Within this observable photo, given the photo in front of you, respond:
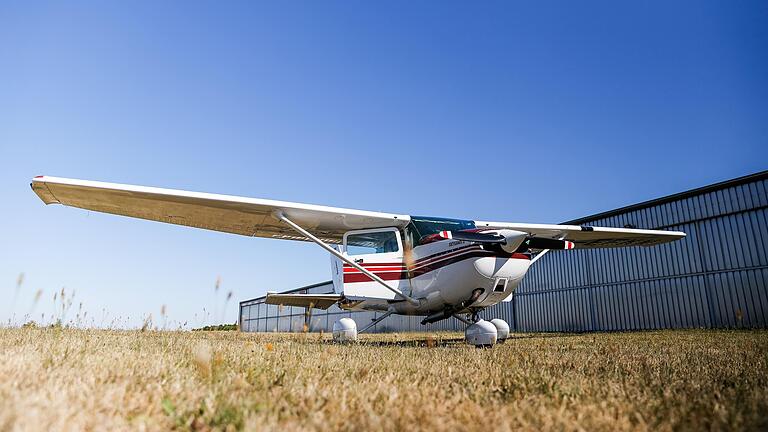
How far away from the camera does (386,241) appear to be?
8.98 metres

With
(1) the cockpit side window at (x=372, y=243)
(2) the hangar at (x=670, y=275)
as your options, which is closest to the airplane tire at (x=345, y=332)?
(1) the cockpit side window at (x=372, y=243)

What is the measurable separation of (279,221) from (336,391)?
22.8 feet

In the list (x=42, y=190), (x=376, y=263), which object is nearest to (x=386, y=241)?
(x=376, y=263)

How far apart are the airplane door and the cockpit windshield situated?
39 cm

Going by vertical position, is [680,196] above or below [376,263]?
above

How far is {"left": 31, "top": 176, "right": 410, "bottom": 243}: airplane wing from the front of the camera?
6.74 meters

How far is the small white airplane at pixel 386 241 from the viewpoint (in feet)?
23.0

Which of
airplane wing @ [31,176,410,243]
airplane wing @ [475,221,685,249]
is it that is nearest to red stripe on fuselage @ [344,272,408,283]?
airplane wing @ [31,176,410,243]

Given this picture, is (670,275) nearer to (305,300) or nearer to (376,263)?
(376,263)

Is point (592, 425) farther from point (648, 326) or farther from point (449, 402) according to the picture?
point (648, 326)

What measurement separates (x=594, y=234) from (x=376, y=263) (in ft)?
20.1

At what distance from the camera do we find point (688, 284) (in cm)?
1675

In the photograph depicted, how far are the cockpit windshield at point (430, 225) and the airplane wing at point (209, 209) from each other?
233mm

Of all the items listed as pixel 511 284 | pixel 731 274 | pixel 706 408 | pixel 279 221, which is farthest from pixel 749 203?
pixel 706 408
